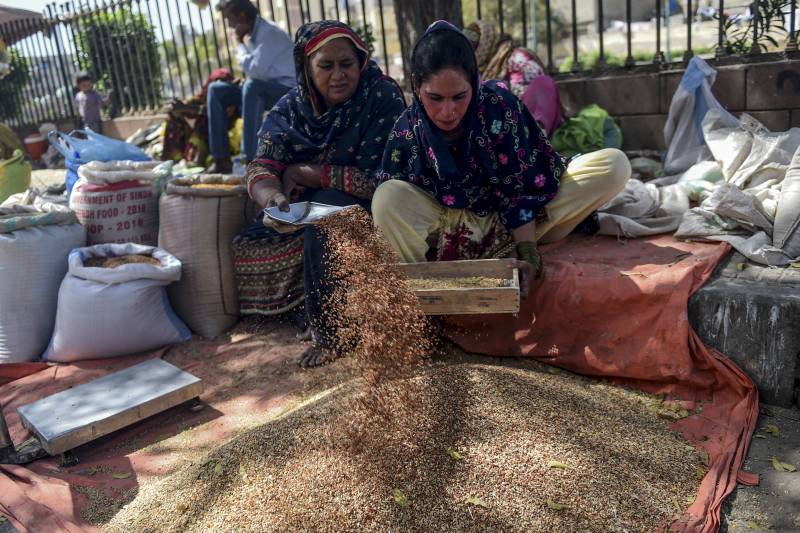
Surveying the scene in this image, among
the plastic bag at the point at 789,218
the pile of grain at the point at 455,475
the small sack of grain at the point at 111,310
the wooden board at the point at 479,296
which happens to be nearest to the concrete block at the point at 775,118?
the plastic bag at the point at 789,218

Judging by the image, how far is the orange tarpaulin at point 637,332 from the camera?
2.42m

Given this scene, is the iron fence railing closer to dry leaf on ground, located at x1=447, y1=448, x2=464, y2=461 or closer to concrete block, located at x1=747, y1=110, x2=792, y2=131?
concrete block, located at x1=747, y1=110, x2=792, y2=131

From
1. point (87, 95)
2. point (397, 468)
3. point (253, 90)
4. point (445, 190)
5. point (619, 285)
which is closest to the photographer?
point (397, 468)

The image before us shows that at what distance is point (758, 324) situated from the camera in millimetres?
2430

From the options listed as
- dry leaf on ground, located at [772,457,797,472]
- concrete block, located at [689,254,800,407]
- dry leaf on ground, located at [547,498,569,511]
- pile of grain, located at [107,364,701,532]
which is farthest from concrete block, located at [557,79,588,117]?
dry leaf on ground, located at [547,498,569,511]

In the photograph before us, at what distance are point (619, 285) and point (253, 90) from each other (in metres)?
3.61

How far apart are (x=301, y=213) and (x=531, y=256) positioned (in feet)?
3.33

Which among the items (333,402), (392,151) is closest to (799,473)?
(333,402)

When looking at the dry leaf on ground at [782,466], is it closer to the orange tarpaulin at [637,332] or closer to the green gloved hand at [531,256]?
the orange tarpaulin at [637,332]

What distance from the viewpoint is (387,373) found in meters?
2.33

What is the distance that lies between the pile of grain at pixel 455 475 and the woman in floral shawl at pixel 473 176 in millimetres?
690

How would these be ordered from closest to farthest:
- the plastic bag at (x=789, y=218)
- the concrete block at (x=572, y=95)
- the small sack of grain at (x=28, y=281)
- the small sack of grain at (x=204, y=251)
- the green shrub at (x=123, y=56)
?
the plastic bag at (x=789, y=218) < the small sack of grain at (x=28, y=281) < the small sack of grain at (x=204, y=251) < the concrete block at (x=572, y=95) < the green shrub at (x=123, y=56)

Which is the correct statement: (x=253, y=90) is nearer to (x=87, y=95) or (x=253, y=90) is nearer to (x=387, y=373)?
(x=387, y=373)

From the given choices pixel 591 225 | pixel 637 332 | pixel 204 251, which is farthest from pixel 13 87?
pixel 637 332
